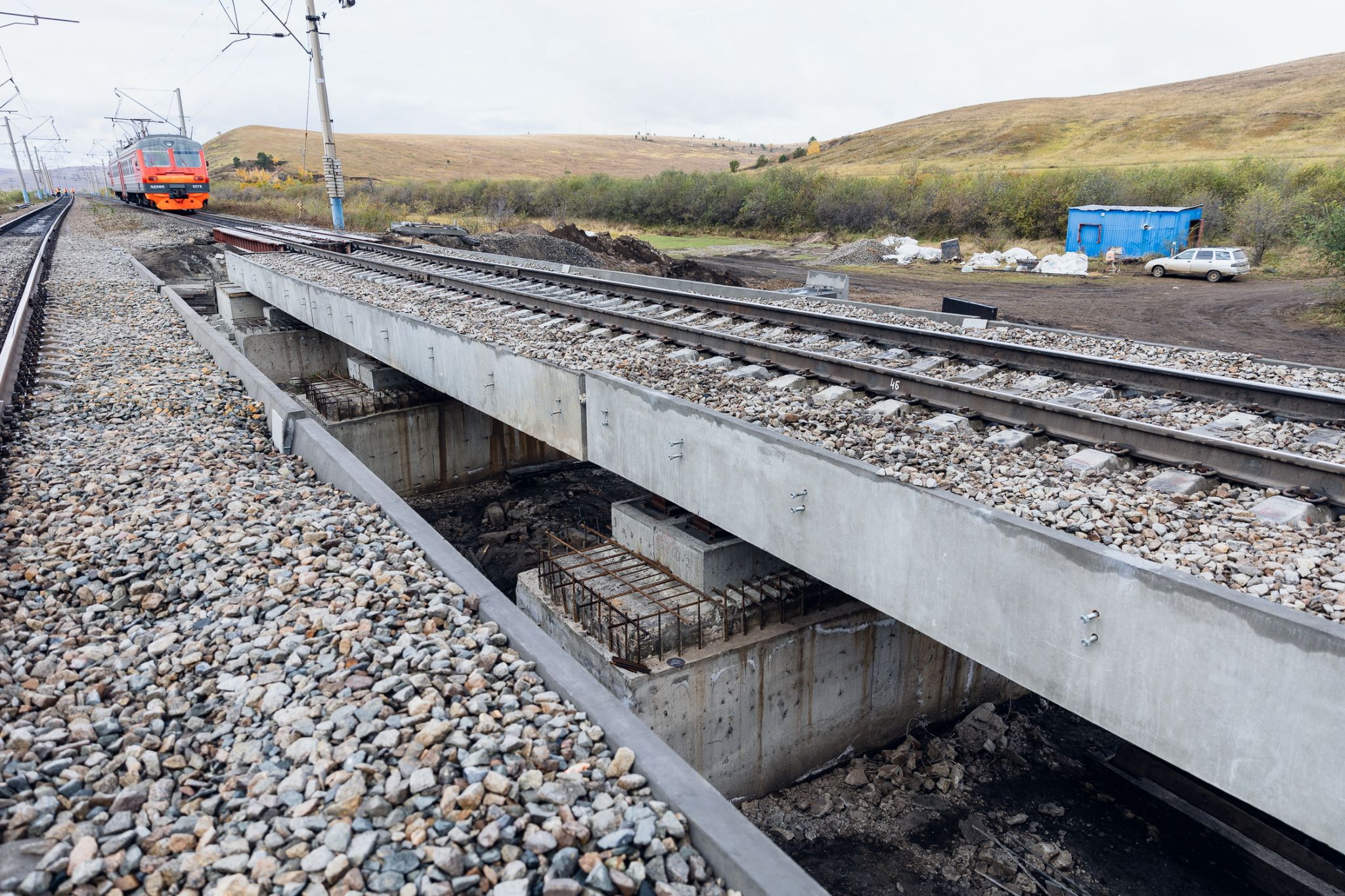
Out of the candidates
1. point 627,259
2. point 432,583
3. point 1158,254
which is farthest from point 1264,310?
point 432,583

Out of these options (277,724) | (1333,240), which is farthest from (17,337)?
(1333,240)

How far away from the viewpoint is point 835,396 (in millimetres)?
7508

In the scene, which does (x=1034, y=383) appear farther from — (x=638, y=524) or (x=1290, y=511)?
(x=638, y=524)

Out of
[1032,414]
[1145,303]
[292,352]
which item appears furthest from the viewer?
[1145,303]

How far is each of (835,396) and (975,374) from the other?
5.71ft

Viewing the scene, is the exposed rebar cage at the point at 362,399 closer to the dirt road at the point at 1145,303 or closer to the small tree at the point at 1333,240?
the dirt road at the point at 1145,303

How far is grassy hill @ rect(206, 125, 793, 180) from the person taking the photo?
382 feet

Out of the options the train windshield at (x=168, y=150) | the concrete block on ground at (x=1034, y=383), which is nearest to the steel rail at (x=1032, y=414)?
the concrete block on ground at (x=1034, y=383)

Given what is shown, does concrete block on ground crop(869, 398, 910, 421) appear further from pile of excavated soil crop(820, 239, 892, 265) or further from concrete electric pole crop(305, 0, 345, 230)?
pile of excavated soil crop(820, 239, 892, 265)

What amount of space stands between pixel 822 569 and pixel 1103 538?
1.84 meters

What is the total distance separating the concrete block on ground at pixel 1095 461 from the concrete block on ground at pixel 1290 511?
0.90m

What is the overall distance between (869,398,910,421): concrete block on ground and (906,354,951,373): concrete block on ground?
1.36 metres

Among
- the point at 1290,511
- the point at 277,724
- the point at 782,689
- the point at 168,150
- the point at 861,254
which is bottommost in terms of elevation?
the point at 782,689

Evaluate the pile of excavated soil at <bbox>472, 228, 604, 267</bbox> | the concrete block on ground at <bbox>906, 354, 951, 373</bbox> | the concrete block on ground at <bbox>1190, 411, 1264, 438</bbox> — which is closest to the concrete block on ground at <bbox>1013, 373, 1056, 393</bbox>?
the concrete block on ground at <bbox>906, 354, 951, 373</bbox>
